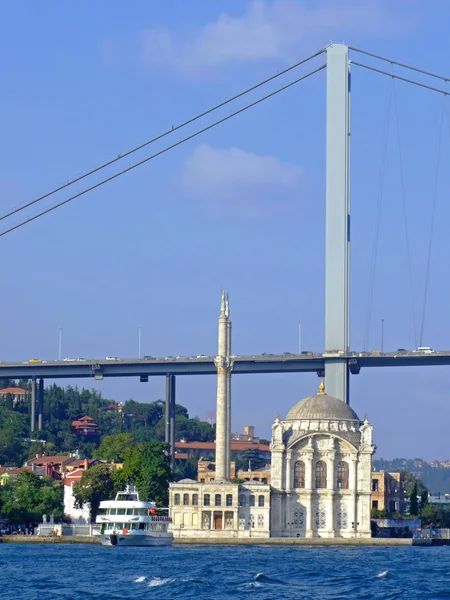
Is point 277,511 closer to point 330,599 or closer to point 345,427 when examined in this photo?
point 345,427

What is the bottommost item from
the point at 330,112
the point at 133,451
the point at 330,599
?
the point at 330,599

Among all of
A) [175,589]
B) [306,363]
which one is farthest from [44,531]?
[175,589]

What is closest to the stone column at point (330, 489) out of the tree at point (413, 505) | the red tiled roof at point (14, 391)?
the tree at point (413, 505)

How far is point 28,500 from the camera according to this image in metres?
99.5

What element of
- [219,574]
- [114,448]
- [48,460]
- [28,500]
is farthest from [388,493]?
[219,574]

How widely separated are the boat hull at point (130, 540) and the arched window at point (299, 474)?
10.1 metres

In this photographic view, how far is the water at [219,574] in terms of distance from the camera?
52125mm

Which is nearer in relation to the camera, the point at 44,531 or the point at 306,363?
the point at 44,531

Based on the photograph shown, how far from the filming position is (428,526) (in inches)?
4299

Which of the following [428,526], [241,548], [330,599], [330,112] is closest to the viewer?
[330,599]

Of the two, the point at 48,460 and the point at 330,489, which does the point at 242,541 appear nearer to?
the point at 330,489

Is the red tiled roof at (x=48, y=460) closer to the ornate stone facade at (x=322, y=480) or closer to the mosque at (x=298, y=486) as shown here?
the mosque at (x=298, y=486)

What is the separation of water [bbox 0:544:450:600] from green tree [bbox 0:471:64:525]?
16.2 metres

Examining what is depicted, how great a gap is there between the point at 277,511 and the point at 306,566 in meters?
28.8
